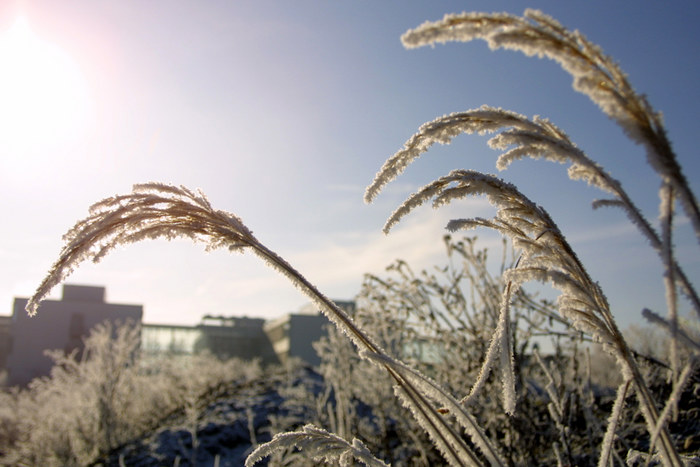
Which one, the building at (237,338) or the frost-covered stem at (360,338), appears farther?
the building at (237,338)

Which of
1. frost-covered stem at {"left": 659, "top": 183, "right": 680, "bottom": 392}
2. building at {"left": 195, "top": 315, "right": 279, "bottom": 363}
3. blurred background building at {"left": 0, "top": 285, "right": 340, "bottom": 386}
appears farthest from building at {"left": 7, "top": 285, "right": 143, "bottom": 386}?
frost-covered stem at {"left": 659, "top": 183, "right": 680, "bottom": 392}

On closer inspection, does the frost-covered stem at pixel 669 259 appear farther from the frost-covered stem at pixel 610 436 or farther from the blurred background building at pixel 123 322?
the blurred background building at pixel 123 322

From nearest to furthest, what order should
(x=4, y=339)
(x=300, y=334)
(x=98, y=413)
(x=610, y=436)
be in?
(x=610, y=436) < (x=98, y=413) < (x=4, y=339) < (x=300, y=334)

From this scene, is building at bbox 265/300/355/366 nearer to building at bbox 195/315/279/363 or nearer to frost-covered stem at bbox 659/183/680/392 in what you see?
building at bbox 195/315/279/363

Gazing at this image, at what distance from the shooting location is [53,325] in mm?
42781

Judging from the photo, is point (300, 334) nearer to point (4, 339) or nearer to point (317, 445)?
point (4, 339)

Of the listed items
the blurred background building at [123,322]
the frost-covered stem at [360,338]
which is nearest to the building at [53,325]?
the blurred background building at [123,322]

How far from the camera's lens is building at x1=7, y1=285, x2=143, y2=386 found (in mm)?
40406

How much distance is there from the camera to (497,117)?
3.09 ft

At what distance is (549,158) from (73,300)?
50.8 meters

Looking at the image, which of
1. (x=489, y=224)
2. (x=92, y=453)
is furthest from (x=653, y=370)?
(x=92, y=453)

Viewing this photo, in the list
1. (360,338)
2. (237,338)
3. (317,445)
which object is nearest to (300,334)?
(237,338)

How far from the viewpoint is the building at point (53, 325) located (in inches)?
1591

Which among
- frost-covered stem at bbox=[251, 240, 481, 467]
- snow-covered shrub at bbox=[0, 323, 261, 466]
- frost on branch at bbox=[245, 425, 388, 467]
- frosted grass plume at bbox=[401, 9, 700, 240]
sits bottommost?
snow-covered shrub at bbox=[0, 323, 261, 466]
